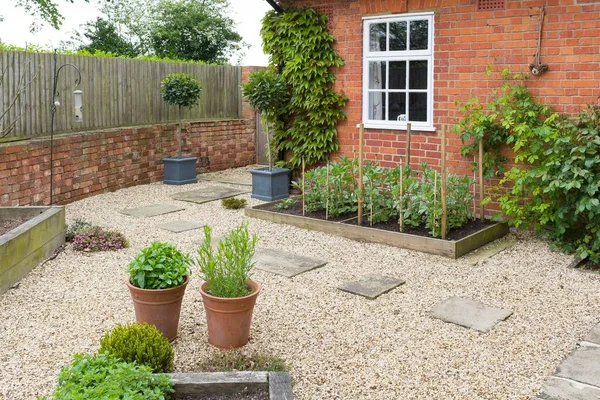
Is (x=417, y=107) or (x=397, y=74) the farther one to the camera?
(x=397, y=74)

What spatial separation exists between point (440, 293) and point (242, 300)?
204 cm

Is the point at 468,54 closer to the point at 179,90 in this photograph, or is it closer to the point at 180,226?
the point at 180,226

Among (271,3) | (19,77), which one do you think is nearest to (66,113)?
(19,77)

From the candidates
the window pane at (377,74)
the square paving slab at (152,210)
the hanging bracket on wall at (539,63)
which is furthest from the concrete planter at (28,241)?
the hanging bracket on wall at (539,63)

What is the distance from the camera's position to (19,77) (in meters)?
8.32

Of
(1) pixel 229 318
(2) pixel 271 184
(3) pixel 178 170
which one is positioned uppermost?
(3) pixel 178 170

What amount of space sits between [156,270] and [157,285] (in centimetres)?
10

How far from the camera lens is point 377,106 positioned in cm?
864

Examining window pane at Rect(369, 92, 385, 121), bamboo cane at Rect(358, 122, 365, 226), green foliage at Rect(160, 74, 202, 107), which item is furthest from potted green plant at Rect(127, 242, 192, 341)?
green foliage at Rect(160, 74, 202, 107)

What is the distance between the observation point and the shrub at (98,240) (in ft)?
21.3

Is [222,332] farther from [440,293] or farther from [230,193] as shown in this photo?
[230,193]

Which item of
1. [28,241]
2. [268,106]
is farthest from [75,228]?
[268,106]

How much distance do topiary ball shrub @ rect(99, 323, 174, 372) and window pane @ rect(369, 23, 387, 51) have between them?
5.96 m

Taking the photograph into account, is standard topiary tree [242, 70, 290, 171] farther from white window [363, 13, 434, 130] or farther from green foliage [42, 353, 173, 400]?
green foliage [42, 353, 173, 400]
